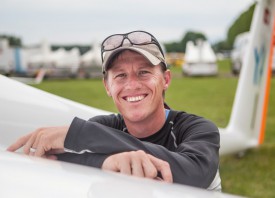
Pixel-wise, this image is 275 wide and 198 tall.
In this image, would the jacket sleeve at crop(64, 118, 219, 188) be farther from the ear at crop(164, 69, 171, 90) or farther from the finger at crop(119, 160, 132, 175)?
the ear at crop(164, 69, 171, 90)

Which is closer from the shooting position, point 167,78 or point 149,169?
point 149,169

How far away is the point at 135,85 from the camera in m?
1.00

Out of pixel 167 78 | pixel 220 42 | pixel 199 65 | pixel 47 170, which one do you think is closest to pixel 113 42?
pixel 167 78

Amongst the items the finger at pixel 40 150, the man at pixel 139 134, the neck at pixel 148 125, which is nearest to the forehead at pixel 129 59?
the man at pixel 139 134

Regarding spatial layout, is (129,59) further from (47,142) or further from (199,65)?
(199,65)

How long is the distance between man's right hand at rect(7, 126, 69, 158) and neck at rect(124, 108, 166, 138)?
9.4 inches

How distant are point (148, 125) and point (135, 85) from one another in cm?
12

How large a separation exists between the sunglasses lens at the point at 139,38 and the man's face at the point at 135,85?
0.03 meters

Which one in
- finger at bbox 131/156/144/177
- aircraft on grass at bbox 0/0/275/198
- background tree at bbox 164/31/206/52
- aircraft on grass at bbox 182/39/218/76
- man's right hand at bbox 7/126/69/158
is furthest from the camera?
aircraft on grass at bbox 182/39/218/76

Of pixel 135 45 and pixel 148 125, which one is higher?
pixel 135 45

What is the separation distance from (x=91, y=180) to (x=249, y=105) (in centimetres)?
334

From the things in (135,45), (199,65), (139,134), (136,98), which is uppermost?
(135,45)

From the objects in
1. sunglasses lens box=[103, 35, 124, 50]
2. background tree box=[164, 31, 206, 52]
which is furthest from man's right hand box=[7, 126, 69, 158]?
background tree box=[164, 31, 206, 52]

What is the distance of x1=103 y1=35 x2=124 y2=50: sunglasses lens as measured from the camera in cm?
97
